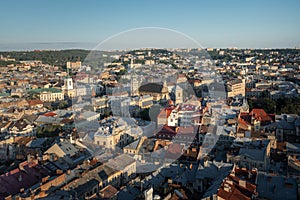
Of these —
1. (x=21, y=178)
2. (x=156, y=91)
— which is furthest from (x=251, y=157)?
(x=156, y=91)

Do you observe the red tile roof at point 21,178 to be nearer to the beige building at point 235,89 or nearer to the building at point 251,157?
the building at point 251,157

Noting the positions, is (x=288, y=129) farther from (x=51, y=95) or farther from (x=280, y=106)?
(x=51, y=95)

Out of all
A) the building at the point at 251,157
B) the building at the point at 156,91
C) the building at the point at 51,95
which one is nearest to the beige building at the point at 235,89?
the building at the point at 156,91

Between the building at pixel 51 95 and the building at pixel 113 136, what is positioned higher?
the building at pixel 113 136

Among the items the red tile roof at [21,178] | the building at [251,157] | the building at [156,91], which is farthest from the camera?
the building at [156,91]

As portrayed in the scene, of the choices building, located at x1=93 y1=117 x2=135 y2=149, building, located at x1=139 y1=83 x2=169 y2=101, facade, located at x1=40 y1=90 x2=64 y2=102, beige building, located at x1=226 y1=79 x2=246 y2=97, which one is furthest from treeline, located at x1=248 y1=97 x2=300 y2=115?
facade, located at x1=40 y1=90 x2=64 y2=102

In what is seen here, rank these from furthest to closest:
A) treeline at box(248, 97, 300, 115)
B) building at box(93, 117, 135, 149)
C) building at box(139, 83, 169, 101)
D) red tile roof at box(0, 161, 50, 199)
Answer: building at box(139, 83, 169, 101) → treeline at box(248, 97, 300, 115) → building at box(93, 117, 135, 149) → red tile roof at box(0, 161, 50, 199)

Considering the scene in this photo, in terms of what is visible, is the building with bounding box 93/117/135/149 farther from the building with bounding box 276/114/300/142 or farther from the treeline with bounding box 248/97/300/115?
the treeline with bounding box 248/97/300/115

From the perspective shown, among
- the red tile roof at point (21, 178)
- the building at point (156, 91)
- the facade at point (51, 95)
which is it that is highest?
the building at point (156, 91)

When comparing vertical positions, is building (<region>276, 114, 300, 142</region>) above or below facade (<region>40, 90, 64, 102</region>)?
above

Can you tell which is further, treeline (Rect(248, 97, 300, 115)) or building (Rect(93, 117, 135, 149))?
treeline (Rect(248, 97, 300, 115))

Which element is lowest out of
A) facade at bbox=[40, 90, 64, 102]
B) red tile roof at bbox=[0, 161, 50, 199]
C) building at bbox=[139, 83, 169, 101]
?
facade at bbox=[40, 90, 64, 102]

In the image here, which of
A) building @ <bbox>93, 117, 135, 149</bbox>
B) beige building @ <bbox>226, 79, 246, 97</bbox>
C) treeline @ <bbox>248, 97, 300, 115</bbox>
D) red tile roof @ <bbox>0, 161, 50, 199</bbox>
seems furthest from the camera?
beige building @ <bbox>226, 79, 246, 97</bbox>
